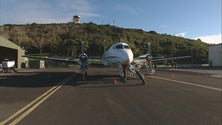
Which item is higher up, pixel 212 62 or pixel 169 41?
pixel 169 41

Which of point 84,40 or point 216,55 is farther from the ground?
point 84,40

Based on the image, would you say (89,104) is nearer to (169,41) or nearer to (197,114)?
(197,114)

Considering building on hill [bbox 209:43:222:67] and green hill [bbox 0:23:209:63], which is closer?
building on hill [bbox 209:43:222:67]

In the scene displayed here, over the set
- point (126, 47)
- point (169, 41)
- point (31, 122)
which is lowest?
point (31, 122)

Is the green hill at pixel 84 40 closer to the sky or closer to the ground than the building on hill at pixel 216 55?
closer to the sky

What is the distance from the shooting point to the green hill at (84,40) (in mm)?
101250

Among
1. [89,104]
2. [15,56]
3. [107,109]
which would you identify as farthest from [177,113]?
[15,56]

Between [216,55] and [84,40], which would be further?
[84,40]

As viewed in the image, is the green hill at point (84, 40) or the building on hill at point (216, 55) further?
the green hill at point (84, 40)

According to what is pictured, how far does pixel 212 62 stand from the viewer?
87.2 meters

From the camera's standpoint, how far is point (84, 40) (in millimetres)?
114938

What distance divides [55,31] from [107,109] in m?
136

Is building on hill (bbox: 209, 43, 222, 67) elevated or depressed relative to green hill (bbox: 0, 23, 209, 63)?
depressed

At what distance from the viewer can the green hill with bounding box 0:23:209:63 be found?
332ft
